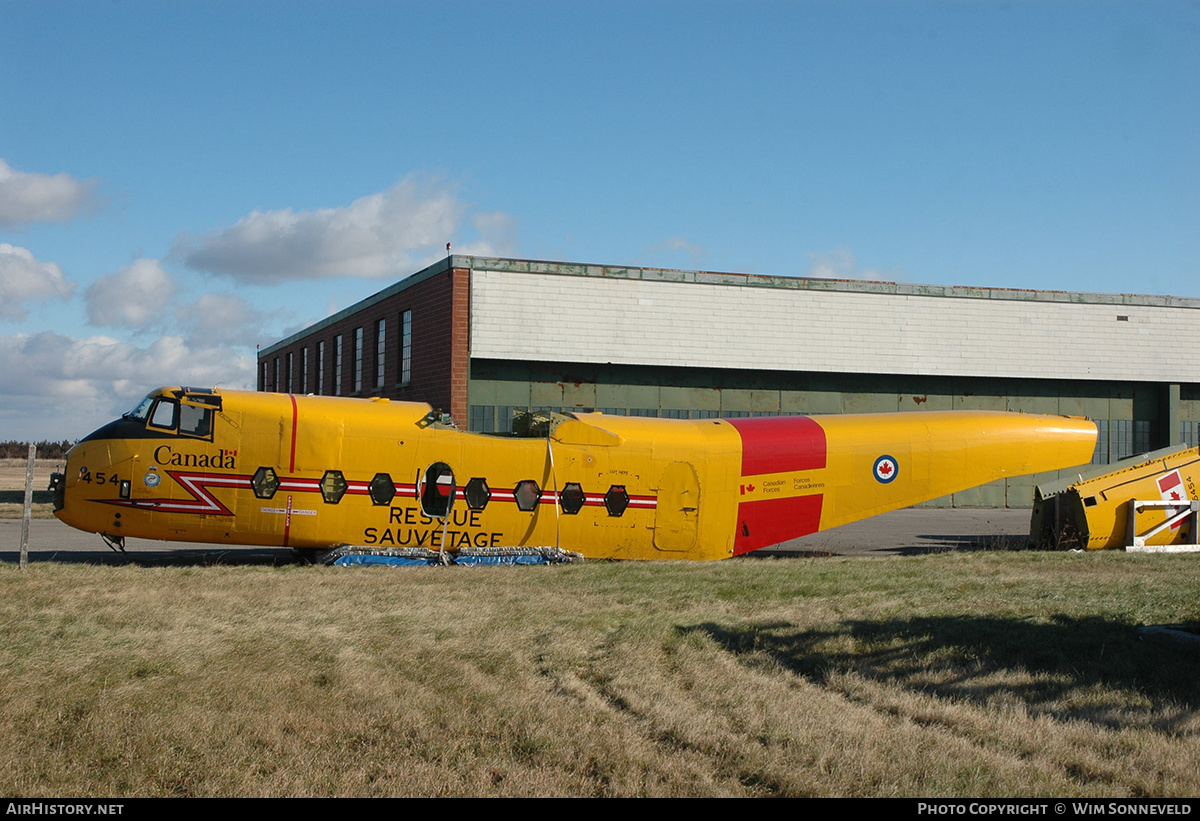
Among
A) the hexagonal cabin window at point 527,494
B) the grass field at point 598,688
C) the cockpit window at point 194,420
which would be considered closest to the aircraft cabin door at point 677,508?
the hexagonal cabin window at point 527,494

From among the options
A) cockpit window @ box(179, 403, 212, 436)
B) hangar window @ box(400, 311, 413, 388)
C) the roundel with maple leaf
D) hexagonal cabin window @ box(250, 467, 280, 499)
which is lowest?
hexagonal cabin window @ box(250, 467, 280, 499)

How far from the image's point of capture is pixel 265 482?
15.3 meters

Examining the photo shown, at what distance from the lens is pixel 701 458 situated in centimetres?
1648

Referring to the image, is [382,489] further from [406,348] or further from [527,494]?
[406,348]

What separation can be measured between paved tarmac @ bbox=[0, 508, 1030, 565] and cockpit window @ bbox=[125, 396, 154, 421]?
2707 millimetres

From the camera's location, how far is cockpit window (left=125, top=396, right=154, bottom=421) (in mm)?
15383

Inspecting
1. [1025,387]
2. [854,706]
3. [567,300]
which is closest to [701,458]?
[854,706]

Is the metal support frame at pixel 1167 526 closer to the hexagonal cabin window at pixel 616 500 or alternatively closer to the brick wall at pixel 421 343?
the hexagonal cabin window at pixel 616 500

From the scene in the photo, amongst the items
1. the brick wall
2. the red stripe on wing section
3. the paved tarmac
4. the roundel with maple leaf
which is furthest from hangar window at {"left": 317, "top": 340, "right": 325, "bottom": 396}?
the roundel with maple leaf

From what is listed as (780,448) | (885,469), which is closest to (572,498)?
(780,448)

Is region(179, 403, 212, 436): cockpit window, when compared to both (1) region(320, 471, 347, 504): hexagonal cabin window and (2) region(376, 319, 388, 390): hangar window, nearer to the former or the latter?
(1) region(320, 471, 347, 504): hexagonal cabin window

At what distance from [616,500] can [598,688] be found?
7.74 m

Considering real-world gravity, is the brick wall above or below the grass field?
above
